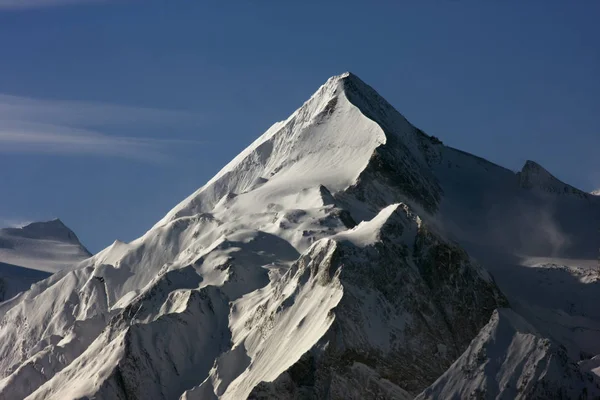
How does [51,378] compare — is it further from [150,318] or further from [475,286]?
[475,286]

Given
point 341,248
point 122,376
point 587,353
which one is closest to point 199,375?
point 122,376

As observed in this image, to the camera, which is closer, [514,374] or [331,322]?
[514,374]

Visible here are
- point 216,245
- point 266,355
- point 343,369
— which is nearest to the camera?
point 343,369

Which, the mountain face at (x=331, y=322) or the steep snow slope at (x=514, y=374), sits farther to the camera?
the mountain face at (x=331, y=322)

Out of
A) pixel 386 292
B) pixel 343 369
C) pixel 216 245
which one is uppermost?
pixel 216 245

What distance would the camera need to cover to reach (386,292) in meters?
156

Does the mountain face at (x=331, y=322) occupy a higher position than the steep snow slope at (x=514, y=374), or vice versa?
the mountain face at (x=331, y=322)

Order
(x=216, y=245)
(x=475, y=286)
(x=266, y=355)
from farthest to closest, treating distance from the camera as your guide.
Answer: (x=216, y=245), (x=475, y=286), (x=266, y=355)

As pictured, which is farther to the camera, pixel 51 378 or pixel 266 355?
pixel 51 378

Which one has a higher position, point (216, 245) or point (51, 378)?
point (216, 245)

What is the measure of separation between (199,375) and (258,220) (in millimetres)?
37871

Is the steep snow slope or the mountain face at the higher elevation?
the mountain face

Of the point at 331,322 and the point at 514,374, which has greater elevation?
the point at 331,322

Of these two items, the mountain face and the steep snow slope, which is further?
the mountain face
